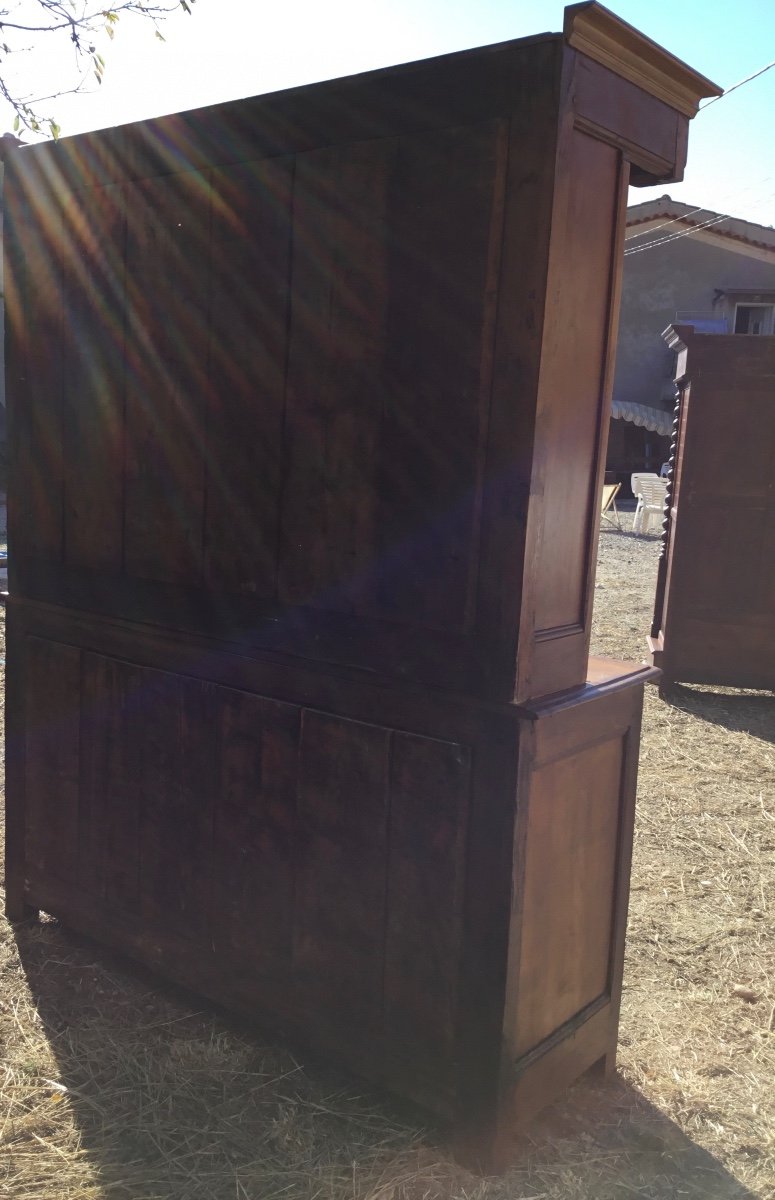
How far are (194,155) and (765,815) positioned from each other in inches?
148

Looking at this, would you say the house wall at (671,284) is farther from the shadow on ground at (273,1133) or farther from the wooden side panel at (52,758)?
the shadow on ground at (273,1133)

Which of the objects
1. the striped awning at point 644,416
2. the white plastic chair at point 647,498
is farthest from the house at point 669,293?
the white plastic chair at point 647,498

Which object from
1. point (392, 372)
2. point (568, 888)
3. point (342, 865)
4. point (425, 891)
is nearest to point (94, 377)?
point (392, 372)

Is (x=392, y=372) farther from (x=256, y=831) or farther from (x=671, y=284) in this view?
(x=671, y=284)

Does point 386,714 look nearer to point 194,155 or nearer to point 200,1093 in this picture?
point 200,1093

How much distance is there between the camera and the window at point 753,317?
69.6ft

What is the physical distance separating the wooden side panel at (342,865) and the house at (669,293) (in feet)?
63.1

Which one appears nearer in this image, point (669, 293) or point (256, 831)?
point (256, 831)

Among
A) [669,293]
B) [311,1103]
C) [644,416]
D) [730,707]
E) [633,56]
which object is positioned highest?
[669,293]

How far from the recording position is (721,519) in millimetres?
6227

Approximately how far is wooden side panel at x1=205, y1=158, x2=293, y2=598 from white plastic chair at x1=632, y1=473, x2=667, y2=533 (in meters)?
13.1

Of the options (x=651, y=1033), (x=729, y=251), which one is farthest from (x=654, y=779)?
(x=729, y=251)

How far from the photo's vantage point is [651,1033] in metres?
2.84

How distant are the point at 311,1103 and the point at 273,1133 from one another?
143mm
